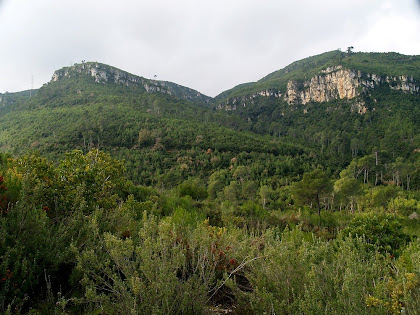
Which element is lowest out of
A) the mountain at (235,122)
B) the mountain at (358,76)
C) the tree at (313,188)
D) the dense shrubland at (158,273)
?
the tree at (313,188)

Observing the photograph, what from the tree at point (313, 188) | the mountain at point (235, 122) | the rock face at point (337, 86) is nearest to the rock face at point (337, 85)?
the rock face at point (337, 86)

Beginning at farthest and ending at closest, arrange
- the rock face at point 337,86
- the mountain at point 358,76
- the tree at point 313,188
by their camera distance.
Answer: the mountain at point 358,76
the rock face at point 337,86
the tree at point 313,188

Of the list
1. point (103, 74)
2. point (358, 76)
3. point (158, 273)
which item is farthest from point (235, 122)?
point (158, 273)

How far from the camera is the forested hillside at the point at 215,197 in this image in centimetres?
215

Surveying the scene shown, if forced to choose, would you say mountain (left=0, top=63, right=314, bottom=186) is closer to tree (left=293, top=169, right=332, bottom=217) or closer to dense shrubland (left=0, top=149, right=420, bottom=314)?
tree (left=293, top=169, right=332, bottom=217)

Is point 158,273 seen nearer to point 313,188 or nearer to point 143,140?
point 313,188

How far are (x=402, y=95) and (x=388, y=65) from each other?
30966mm

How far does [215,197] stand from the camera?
1609 inches

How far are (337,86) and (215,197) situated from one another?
3947 inches

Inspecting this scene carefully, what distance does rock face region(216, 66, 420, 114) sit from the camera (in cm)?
10162

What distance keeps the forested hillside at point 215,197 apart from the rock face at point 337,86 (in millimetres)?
609

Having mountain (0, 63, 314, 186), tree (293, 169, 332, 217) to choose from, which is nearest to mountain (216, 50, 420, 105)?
mountain (0, 63, 314, 186)

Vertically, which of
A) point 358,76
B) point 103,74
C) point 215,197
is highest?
point 103,74

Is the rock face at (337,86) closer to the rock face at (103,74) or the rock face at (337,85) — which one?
the rock face at (337,85)
